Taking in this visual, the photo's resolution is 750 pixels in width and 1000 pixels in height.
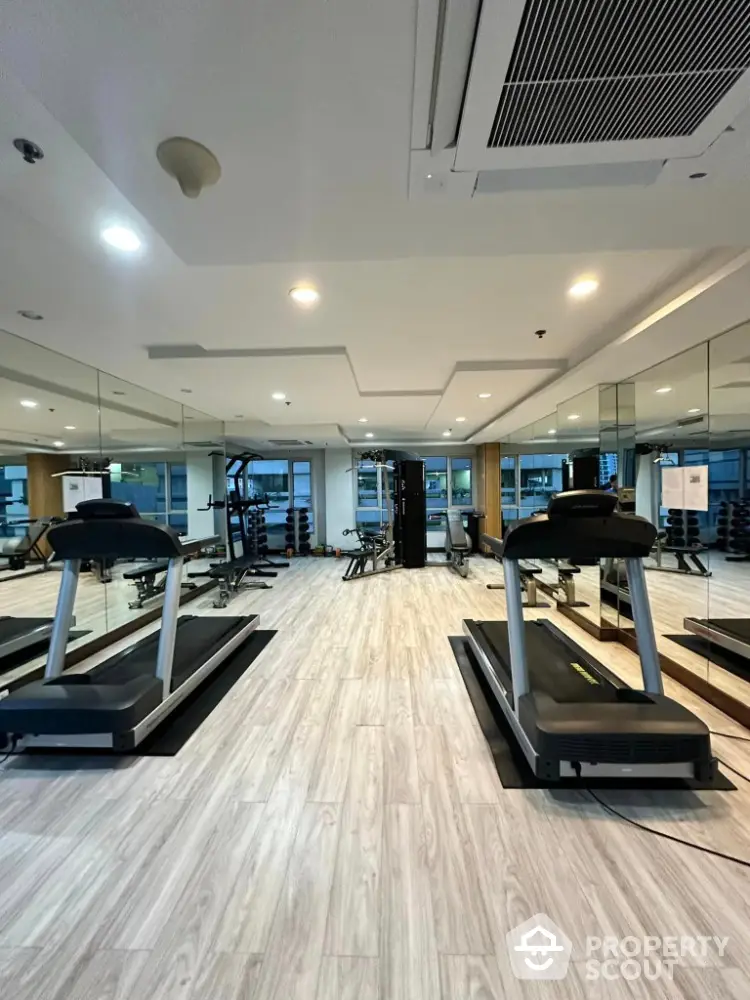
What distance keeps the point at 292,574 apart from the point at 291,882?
6414 millimetres

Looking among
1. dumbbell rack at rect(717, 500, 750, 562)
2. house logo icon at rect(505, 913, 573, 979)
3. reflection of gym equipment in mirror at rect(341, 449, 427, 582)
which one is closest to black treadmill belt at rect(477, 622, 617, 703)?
house logo icon at rect(505, 913, 573, 979)

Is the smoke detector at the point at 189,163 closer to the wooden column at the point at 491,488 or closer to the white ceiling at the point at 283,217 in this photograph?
the white ceiling at the point at 283,217

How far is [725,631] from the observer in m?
3.36

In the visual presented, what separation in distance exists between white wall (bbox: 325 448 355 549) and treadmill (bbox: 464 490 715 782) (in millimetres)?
7235

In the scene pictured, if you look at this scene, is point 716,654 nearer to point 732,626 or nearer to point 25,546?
point 732,626

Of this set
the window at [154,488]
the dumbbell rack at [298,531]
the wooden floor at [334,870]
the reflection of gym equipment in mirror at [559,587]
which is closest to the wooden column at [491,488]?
the reflection of gym equipment in mirror at [559,587]

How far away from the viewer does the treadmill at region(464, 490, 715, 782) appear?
1951mm

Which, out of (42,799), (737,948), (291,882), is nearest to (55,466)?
(42,799)

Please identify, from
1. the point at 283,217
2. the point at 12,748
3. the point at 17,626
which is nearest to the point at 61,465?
the point at 17,626

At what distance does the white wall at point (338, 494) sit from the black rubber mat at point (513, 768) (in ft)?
24.3

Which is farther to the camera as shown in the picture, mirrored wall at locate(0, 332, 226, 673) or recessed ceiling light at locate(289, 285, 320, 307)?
mirrored wall at locate(0, 332, 226, 673)

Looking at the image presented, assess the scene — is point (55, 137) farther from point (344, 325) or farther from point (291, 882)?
point (291, 882)

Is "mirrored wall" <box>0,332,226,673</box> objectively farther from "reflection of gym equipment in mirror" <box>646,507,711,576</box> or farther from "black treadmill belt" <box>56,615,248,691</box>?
"reflection of gym equipment in mirror" <box>646,507,711,576</box>

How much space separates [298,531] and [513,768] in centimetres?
836
